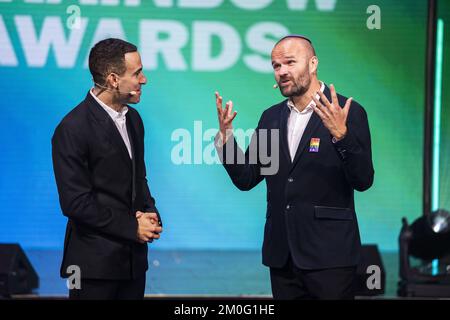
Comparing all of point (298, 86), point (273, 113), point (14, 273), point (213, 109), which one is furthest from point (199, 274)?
point (298, 86)

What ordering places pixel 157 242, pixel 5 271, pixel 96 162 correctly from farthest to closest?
pixel 157 242
pixel 5 271
pixel 96 162

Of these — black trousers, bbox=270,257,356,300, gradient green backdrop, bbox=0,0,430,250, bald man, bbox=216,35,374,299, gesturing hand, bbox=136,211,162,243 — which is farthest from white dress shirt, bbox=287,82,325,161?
gradient green backdrop, bbox=0,0,430,250

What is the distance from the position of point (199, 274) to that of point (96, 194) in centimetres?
324

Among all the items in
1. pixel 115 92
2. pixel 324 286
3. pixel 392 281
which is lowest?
pixel 392 281

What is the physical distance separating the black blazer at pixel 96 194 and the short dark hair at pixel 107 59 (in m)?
0.11

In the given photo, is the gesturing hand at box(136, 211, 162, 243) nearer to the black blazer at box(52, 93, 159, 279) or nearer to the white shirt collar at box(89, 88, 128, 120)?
the black blazer at box(52, 93, 159, 279)

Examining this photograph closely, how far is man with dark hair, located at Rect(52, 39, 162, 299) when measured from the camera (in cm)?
308

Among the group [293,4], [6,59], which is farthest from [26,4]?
[293,4]

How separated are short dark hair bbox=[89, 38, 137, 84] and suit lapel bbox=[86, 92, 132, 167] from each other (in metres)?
0.11

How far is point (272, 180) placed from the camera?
3.37m

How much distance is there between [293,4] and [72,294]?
3966 millimetres

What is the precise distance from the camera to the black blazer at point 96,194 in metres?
3.07

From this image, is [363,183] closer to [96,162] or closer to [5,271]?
[96,162]

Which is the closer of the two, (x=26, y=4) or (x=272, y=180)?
(x=272, y=180)
